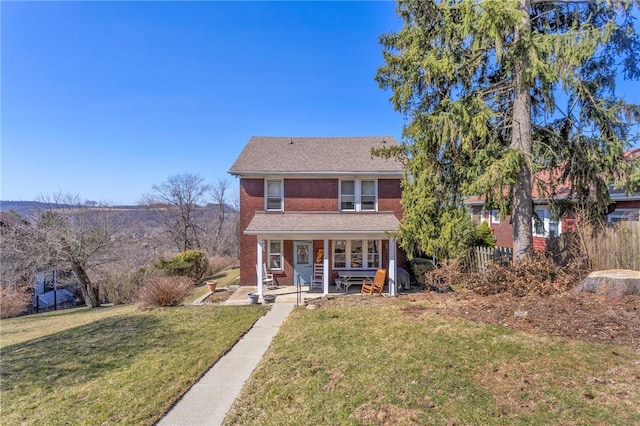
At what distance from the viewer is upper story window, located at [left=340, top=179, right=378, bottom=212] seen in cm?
1545

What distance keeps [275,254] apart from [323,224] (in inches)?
128

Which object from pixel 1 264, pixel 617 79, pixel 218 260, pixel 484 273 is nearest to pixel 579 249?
pixel 484 273

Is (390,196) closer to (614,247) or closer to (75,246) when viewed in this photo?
(614,247)

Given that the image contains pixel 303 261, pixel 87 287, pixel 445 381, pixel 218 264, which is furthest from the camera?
pixel 218 264

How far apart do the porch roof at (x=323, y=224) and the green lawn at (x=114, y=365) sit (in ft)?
12.1

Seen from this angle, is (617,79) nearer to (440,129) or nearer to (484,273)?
(440,129)

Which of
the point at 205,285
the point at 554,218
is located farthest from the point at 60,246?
the point at 554,218

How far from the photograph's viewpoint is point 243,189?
15195 mm

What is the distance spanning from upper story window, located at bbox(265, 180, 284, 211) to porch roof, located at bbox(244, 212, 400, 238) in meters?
0.47

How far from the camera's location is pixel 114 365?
652 centimetres

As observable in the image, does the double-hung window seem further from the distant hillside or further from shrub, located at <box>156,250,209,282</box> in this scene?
the distant hillside

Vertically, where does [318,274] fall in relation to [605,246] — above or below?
below

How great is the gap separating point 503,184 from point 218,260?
80.5ft

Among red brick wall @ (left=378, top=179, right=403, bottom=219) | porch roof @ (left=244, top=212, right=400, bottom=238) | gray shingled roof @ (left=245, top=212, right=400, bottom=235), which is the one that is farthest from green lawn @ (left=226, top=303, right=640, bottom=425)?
red brick wall @ (left=378, top=179, right=403, bottom=219)
